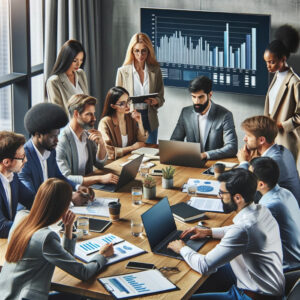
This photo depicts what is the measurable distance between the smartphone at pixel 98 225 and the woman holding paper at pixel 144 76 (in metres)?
2.42

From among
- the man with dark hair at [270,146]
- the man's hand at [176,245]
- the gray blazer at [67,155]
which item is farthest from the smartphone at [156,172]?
the man's hand at [176,245]

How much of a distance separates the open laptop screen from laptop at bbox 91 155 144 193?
0.76m

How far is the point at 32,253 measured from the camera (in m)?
2.81

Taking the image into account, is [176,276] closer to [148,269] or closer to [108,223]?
[148,269]

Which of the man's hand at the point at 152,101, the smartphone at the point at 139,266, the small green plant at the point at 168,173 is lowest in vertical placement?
the smartphone at the point at 139,266

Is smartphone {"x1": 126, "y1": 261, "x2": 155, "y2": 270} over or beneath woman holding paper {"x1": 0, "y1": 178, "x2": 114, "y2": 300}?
beneath

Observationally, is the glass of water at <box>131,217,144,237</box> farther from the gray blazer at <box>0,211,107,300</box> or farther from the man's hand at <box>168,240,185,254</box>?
the gray blazer at <box>0,211,107,300</box>

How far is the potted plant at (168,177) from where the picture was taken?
4.25 meters

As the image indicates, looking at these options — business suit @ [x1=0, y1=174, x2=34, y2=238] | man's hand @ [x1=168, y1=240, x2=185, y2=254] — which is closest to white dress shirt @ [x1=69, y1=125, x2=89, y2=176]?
business suit @ [x1=0, y1=174, x2=34, y2=238]

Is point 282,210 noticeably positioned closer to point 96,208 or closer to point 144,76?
point 96,208

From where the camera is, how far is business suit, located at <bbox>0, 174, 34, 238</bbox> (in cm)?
336

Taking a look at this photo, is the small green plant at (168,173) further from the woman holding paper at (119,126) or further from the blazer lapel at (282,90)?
the blazer lapel at (282,90)

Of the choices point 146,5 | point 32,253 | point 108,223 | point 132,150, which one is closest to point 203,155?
point 132,150

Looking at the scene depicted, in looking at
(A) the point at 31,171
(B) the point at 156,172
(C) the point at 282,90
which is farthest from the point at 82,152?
(C) the point at 282,90
